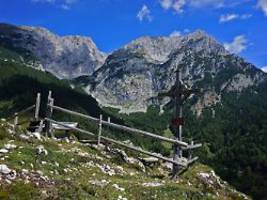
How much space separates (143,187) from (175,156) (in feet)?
21.6

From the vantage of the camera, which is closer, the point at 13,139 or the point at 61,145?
the point at 13,139

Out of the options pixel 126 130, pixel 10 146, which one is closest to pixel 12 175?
pixel 10 146

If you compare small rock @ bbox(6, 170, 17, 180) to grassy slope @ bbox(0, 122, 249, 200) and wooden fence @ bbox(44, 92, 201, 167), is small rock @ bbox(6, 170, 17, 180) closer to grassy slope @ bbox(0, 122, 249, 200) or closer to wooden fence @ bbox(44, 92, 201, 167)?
grassy slope @ bbox(0, 122, 249, 200)

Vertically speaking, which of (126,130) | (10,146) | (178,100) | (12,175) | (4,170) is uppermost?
(178,100)

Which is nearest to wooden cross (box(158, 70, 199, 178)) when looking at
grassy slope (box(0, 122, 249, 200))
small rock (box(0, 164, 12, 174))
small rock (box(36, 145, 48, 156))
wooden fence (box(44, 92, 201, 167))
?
wooden fence (box(44, 92, 201, 167))

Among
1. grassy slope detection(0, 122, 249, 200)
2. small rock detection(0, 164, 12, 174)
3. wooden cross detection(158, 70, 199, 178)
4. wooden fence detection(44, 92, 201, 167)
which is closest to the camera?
grassy slope detection(0, 122, 249, 200)

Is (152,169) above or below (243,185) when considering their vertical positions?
above

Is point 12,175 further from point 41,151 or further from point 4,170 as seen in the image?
point 41,151

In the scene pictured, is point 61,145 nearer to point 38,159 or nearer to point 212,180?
point 38,159

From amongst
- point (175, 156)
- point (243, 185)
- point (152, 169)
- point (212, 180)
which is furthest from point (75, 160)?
point (243, 185)

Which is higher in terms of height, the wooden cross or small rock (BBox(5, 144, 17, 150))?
the wooden cross

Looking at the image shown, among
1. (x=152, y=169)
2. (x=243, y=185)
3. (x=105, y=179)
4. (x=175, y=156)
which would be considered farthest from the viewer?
(x=243, y=185)

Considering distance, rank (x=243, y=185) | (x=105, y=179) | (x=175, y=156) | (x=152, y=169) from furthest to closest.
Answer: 1. (x=243, y=185)
2. (x=152, y=169)
3. (x=175, y=156)
4. (x=105, y=179)

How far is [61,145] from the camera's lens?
1141 inches
